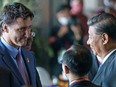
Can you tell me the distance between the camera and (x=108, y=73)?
324 cm

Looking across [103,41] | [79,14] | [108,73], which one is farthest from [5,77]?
[79,14]

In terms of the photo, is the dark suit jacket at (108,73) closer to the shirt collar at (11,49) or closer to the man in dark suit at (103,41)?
the man in dark suit at (103,41)

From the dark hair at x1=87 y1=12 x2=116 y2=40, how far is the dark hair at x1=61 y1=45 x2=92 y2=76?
0.58 meters

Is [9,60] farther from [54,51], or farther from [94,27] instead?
[54,51]

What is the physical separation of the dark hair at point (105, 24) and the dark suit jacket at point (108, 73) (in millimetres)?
161

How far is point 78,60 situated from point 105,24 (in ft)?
2.20

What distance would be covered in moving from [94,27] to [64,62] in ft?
2.18

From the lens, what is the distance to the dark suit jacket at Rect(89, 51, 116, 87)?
3.21 meters

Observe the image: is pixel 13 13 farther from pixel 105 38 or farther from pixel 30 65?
pixel 105 38

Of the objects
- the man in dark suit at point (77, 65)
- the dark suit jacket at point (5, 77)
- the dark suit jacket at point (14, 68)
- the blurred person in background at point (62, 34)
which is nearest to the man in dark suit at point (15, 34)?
the dark suit jacket at point (14, 68)

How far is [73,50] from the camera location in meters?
2.88

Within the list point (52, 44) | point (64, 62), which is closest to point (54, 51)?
point (52, 44)

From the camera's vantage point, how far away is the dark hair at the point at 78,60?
2.83 m

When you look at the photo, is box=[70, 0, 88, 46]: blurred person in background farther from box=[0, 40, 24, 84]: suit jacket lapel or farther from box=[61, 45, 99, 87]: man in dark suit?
box=[61, 45, 99, 87]: man in dark suit
